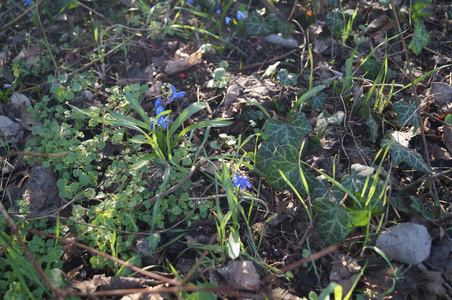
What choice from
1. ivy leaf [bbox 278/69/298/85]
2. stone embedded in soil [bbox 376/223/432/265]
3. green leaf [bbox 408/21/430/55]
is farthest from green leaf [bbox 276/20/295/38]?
stone embedded in soil [bbox 376/223/432/265]

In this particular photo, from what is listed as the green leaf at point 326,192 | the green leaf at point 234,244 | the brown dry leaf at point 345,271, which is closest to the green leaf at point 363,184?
the green leaf at point 326,192

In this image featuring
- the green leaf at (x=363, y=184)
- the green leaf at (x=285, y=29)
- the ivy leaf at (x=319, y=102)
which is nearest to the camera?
the green leaf at (x=363, y=184)

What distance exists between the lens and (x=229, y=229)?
2139mm

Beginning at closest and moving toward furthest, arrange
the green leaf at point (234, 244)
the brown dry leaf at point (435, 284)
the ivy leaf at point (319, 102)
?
1. the brown dry leaf at point (435, 284)
2. the green leaf at point (234, 244)
3. the ivy leaf at point (319, 102)

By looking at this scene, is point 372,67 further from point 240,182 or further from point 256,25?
point 240,182

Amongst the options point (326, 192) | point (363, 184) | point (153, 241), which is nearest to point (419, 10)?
point (363, 184)

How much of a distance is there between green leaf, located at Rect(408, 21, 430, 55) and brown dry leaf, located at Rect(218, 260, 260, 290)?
2.04 metres

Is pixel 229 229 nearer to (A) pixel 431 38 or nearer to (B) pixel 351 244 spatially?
(B) pixel 351 244

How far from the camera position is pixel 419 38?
2803mm

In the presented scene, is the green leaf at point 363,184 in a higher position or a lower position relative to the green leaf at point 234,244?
higher

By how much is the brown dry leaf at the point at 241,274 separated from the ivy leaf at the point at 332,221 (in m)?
0.42

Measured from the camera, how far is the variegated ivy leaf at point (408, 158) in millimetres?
2146

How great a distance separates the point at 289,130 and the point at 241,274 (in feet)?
3.12

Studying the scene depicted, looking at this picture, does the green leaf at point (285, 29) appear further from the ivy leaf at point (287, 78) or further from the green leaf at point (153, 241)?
the green leaf at point (153, 241)
